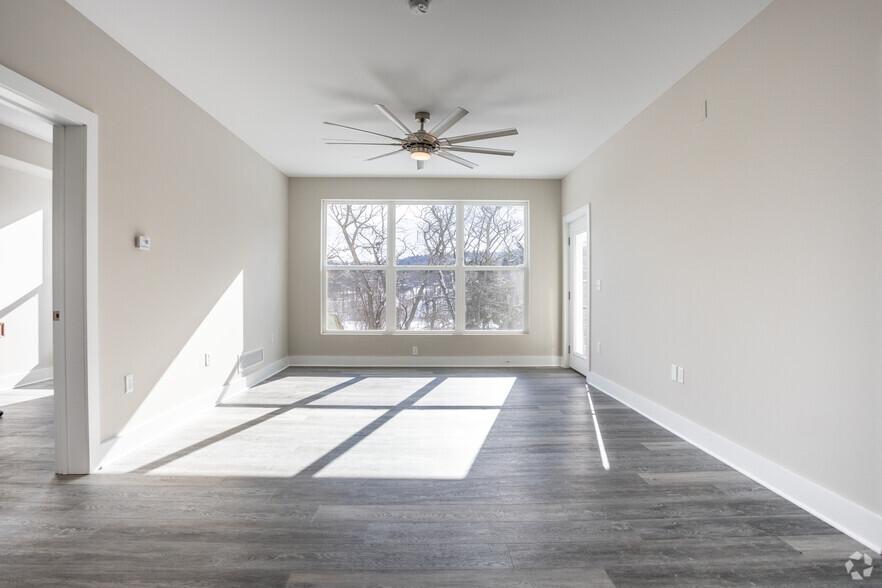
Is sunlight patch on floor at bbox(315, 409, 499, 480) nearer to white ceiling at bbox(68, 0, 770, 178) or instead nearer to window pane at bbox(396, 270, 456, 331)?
window pane at bbox(396, 270, 456, 331)

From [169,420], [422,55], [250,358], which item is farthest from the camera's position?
Result: [250,358]

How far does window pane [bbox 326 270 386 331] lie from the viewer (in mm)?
5965

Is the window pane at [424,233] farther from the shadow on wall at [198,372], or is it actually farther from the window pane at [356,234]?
the shadow on wall at [198,372]

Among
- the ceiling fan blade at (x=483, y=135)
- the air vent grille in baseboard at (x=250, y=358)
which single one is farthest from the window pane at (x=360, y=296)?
the ceiling fan blade at (x=483, y=135)

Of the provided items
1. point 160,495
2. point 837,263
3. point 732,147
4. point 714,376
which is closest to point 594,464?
point 714,376

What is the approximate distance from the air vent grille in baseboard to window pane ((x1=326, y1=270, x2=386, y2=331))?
1320mm

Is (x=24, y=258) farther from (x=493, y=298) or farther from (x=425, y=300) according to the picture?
(x=493, y=298)

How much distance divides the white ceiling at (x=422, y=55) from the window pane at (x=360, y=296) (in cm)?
223

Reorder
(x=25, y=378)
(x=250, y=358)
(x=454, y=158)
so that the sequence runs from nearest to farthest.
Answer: (x=454, y=158) → (x=250, y=358) → (x=25, y=378)

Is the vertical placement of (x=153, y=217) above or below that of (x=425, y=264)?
above

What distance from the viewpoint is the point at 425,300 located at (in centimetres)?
598

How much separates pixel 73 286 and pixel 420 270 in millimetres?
4031

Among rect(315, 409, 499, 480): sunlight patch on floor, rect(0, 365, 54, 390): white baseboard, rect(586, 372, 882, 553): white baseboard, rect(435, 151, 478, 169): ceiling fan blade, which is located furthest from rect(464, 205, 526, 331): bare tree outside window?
rect(0, 365, 54, 390): white baseboard

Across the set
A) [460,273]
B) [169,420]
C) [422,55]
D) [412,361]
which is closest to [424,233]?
[460,273]
